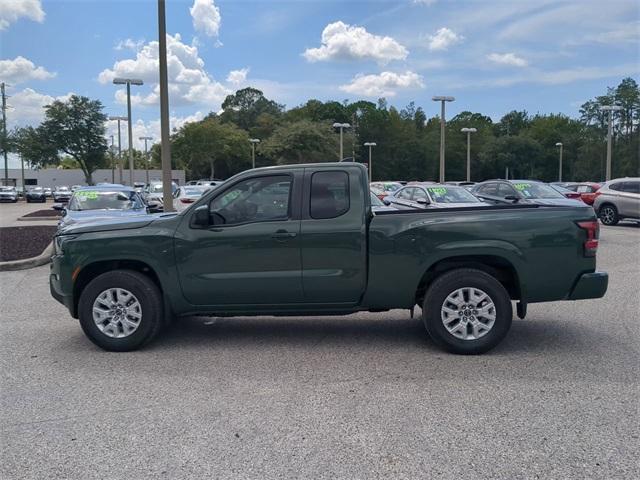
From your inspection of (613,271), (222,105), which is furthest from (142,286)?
(222,105)

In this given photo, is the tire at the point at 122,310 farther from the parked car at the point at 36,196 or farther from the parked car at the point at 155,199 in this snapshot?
the parked car at the point at 36,196

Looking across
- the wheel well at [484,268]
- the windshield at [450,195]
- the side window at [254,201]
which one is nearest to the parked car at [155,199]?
the side window at [254,201]

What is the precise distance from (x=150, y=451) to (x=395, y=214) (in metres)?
3.17

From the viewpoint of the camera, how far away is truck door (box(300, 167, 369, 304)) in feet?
18.4

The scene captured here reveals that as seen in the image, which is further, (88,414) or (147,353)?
(147,353)

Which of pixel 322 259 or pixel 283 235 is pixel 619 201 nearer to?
pixel 322 259

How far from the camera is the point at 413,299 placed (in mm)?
5727

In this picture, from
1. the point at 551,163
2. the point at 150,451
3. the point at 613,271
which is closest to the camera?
the point at 150,451

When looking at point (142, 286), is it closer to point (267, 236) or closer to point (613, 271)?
point (267, 236)

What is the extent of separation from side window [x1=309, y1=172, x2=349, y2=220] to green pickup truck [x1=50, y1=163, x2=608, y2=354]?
0.04ft

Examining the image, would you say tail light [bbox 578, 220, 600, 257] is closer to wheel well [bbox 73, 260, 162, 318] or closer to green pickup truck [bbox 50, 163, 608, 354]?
green pickup truck [bbox 50, 163, 608, 354]

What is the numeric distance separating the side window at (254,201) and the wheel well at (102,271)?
37.4 inches

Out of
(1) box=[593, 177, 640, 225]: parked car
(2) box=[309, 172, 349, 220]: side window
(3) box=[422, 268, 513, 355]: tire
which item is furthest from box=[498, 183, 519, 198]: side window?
(2) box=[309, 172, 349, 220]: side window

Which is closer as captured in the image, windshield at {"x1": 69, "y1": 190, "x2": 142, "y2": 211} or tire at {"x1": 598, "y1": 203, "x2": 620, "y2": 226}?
windshield at {"x1": 69, "y1": 190, "x2": 142, "y2": 211}
